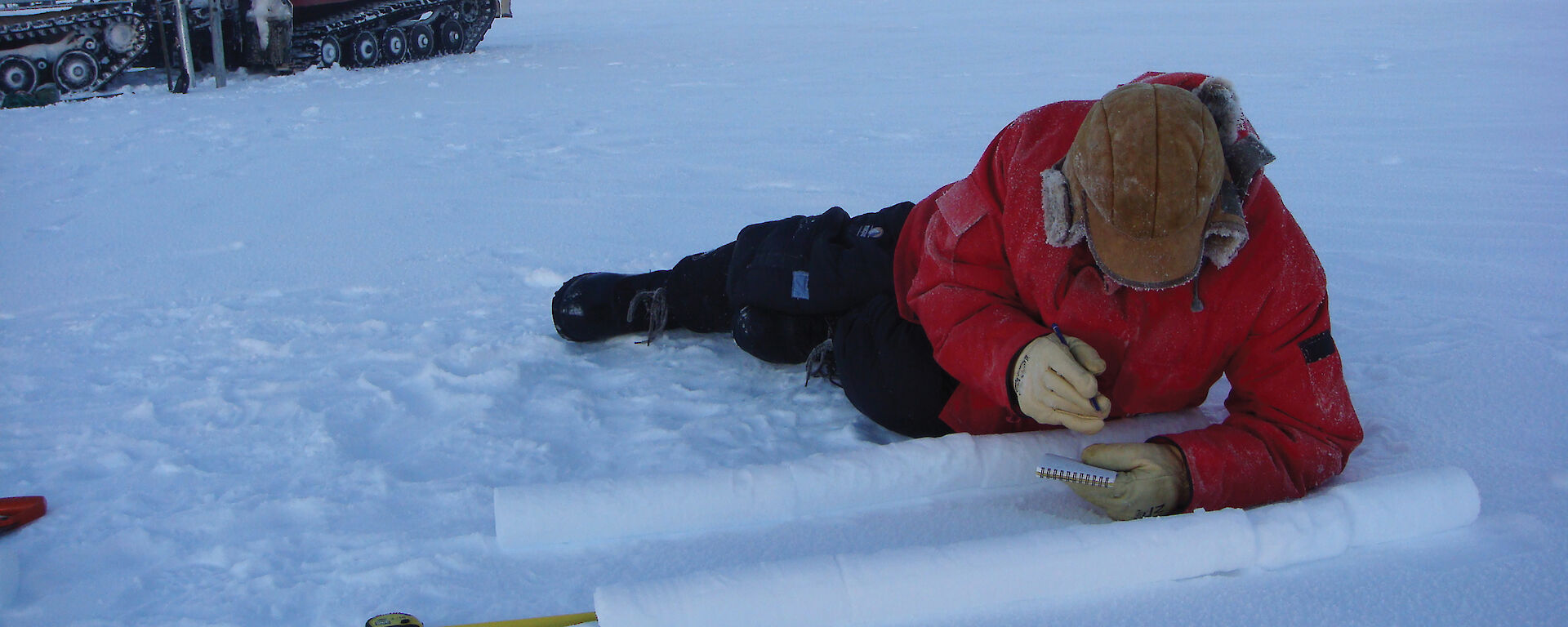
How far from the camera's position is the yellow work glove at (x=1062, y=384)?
1.50 metres

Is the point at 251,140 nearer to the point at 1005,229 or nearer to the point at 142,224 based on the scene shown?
the point at 142,224

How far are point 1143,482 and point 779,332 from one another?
906 mm

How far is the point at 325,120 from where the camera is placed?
216 inches

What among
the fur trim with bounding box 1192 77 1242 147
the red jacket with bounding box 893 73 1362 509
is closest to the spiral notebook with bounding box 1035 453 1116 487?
the red jacket with bounding box 893 73 1362 509

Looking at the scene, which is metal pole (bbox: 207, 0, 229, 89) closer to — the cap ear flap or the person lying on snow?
the person lying on snow

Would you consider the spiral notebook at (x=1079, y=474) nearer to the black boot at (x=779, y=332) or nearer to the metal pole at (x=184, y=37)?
the black boot at (x=779, y=332)

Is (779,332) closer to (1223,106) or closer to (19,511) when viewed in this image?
(1223,106)

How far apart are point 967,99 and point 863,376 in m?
4.32

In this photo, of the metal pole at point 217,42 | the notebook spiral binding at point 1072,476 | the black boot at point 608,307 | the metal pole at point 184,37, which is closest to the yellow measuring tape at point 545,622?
the notebook spiral binding at point 1072,476

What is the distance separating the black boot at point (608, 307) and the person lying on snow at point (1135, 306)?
713 mm

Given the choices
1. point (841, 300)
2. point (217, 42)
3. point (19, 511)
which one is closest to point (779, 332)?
point (841, 300)

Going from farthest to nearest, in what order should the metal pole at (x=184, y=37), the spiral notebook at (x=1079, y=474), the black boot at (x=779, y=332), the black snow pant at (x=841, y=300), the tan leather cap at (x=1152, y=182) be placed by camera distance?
the metal pole at (x=184, y=37) < the black boot at (x=779, y=332) < the black snow pant at (x=841, y=300) < the spiral notebook at (x=1079, y=474) < the tan leather cap at (x=1152, y=182)

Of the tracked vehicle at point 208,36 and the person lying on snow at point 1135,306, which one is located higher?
the person lying on snow at point 1135,306

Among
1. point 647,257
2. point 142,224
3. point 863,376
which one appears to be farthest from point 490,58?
point 863,376
